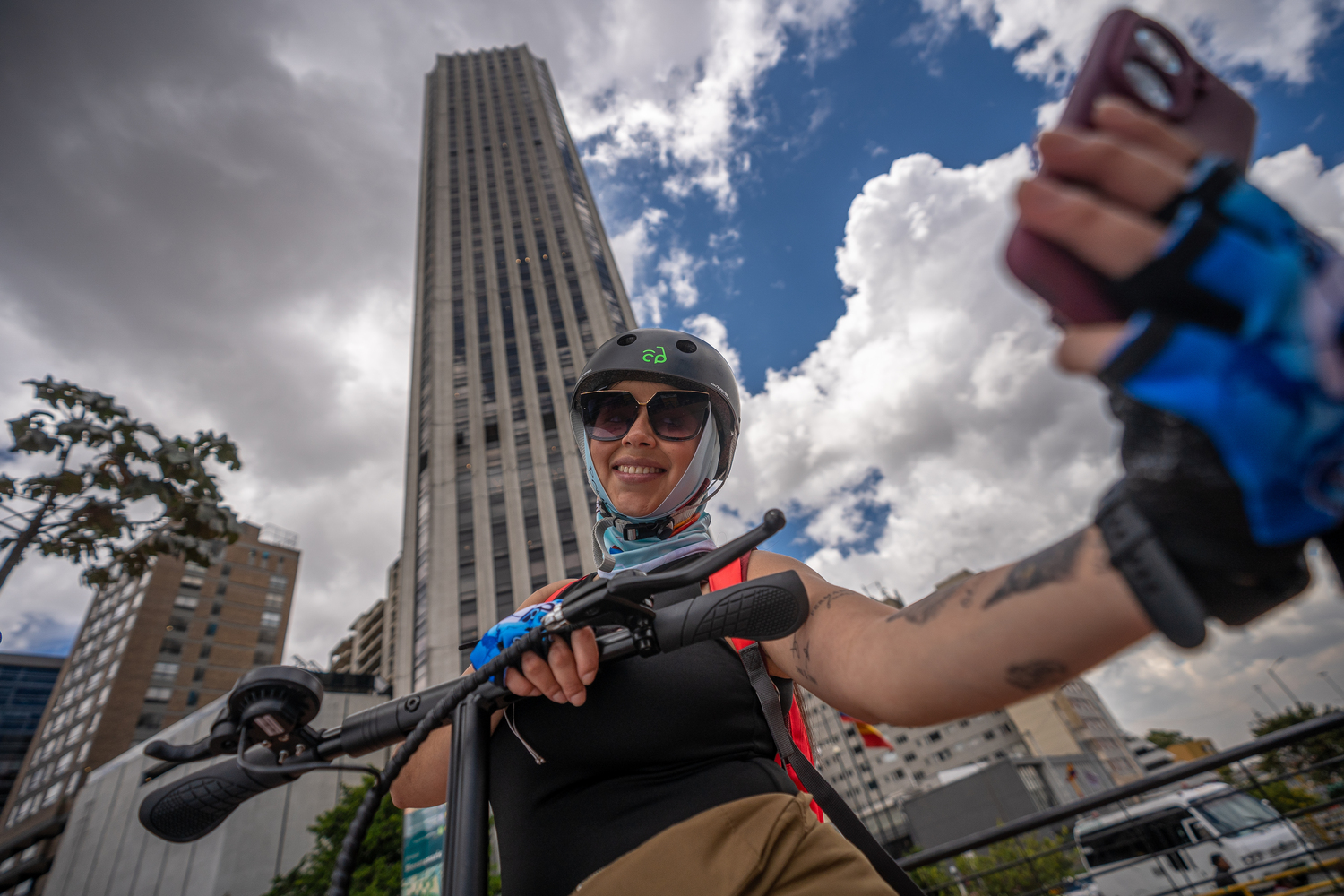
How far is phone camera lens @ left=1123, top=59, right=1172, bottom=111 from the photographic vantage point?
0.73m

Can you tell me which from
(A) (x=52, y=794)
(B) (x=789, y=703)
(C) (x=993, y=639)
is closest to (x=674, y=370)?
(B) (x=789, y=703)

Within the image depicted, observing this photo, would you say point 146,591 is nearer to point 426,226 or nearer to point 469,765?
point 426,226

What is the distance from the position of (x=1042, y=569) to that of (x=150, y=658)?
224 feet

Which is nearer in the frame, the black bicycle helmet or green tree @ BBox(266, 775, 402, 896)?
the black bicycle helmet

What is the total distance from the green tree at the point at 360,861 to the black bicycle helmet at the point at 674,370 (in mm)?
16800

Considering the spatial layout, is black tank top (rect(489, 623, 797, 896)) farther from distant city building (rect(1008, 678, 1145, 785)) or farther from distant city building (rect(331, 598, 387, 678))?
distant city building (rect(331, 598, 387, 678))

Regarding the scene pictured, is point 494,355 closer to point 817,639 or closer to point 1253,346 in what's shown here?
point 817,639

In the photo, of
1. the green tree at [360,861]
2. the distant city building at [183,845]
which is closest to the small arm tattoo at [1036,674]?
the green tree at [360,861]

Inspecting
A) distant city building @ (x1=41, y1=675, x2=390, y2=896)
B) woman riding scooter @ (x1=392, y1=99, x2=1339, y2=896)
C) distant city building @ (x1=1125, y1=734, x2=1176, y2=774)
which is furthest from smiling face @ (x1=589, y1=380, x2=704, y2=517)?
distant city building @ (x1=1125, y1=734, x2=1176, y2=774)

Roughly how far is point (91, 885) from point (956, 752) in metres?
68.1

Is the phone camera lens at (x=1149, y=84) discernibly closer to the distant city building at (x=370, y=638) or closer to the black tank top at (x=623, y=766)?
Answer: the black tank top at (x=623, y=766)

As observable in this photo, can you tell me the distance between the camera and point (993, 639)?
35.6 inches

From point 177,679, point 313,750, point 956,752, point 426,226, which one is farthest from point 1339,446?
point 956,752

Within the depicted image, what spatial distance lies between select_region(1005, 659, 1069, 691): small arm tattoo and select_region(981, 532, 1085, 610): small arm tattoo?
102 mm
